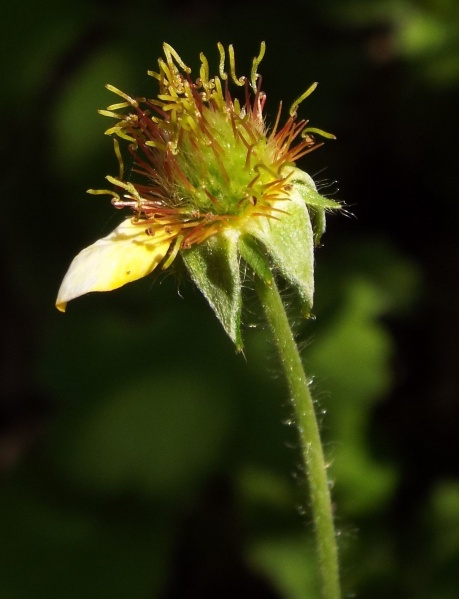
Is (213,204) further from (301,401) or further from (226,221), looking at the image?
(301,401)

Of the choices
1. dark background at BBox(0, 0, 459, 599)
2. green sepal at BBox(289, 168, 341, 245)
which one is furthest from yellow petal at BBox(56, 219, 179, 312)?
dark background at BBox(0, 0, 459, 599)

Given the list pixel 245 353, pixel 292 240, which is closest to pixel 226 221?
pixel 292 240

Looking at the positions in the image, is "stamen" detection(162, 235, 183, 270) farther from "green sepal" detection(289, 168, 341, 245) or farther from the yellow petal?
"green sepal" detection(289, 168, 341, 245)

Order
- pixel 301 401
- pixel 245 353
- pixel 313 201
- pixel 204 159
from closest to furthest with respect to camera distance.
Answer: pixel 301 401 → pixel 313 201 → pixel 204 159 → pixel 245 353

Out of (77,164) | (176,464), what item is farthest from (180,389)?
(77,164)

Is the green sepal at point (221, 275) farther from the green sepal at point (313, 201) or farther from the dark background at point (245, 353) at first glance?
the dark background at point (245, 353)

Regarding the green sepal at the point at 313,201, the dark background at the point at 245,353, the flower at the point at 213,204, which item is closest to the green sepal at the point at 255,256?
the flower at the point at 213,204

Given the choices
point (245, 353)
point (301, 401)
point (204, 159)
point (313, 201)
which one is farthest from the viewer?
point (245, 353)
